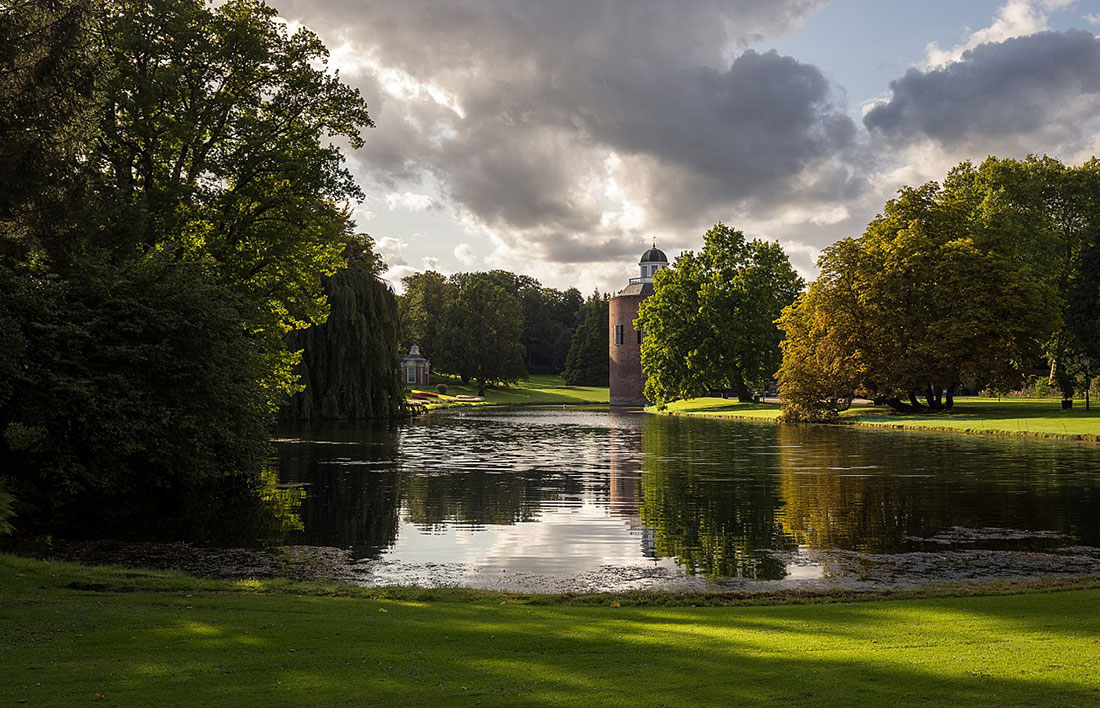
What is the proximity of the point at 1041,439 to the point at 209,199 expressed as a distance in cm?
3033

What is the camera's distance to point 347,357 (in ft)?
147

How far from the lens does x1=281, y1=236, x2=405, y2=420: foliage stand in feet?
145

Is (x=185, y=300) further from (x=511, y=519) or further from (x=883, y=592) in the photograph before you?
(x=883, y=592)

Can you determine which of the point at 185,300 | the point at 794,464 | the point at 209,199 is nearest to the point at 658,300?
the point at 794,464

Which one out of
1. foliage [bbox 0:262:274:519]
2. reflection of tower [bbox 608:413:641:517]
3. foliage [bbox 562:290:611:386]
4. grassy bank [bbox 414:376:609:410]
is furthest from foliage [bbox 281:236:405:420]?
foliage [bbox 562:290:611:386]

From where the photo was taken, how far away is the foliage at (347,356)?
44.2 meters

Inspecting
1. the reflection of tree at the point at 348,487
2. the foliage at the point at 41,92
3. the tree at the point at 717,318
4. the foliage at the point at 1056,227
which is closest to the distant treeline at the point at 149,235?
the foliage at the point at 41,92

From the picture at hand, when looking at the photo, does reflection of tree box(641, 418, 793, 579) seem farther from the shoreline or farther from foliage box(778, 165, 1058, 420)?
foliage box(778, 165, 1058, 420)

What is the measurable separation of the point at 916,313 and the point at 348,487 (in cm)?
3480

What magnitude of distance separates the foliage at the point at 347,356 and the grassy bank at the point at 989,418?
23044 mm

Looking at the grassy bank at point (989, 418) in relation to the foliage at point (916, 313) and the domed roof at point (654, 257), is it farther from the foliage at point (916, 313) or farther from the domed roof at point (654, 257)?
the domed roof at point (654, 257)

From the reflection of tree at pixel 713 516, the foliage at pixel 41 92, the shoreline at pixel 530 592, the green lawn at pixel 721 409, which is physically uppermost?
the foliage at pixel 41 92

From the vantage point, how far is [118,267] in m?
17.8

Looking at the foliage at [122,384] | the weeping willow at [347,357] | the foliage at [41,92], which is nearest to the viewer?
the foliage at [41,92]
